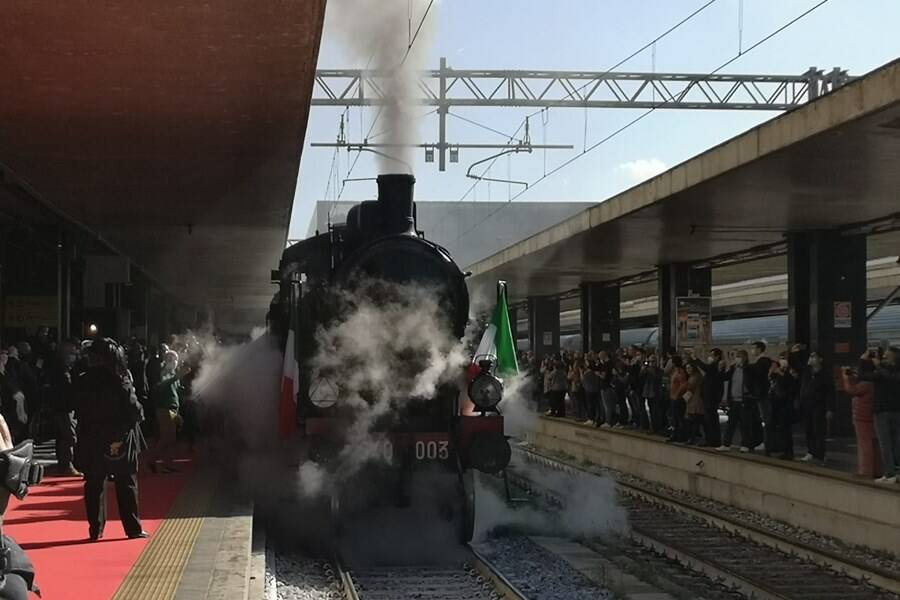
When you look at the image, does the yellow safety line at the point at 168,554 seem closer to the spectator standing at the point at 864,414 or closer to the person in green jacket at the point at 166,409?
the person in green jacket at the point at 166,409

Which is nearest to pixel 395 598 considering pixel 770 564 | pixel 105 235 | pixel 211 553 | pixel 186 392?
pixel 211 553

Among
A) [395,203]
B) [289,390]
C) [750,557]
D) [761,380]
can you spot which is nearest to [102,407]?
[289,390]

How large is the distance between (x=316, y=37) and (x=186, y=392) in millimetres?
6703

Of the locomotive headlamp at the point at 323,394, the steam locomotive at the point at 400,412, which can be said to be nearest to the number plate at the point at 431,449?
the steam locomotive at the point at 400,412

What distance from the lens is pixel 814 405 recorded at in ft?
45.0

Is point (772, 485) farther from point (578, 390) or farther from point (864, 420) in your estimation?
point (578, 390)

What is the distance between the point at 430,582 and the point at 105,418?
2981 millimetres

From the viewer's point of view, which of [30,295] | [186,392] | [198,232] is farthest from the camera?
[198,232]

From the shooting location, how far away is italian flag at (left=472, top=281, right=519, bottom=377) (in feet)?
34.3

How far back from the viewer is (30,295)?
20016 millimetres

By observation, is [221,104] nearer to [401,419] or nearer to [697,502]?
[401,419]

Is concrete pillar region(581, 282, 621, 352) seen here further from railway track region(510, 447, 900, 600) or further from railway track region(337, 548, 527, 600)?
railway track region(337, 548, 527, 600)

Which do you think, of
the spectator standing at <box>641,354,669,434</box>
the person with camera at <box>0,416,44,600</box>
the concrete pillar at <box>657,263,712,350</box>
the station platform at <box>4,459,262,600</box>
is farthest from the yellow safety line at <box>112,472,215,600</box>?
the concrete pillar at <box>657,263,712,350</box>

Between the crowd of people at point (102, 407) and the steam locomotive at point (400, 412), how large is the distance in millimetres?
1491
